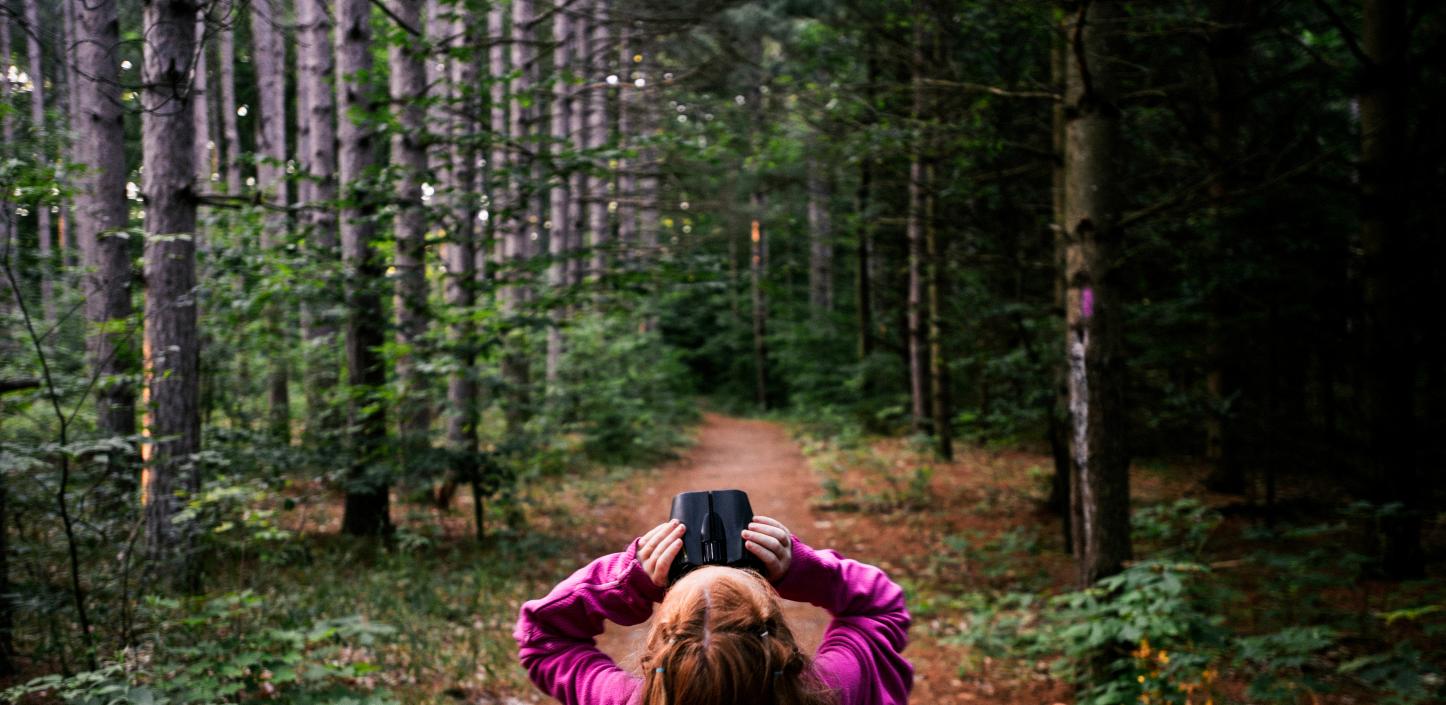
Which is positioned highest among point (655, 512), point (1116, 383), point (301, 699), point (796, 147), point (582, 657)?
point (796, 147)

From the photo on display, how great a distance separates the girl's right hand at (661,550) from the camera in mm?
1653

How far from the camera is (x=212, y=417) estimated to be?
696cm

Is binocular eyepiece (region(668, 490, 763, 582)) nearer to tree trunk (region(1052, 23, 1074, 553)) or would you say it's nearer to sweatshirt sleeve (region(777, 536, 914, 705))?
sweatshirt sleeve (region(777, 536, 914, 705))

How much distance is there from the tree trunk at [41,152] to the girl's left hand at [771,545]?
383cm

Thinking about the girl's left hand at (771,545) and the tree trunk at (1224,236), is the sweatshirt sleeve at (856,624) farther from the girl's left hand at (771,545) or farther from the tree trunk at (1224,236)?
the tree trunk at (1224,236)

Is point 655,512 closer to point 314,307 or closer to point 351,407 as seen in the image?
point 351,407

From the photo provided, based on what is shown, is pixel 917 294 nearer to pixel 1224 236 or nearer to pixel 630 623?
pixel 1224 236

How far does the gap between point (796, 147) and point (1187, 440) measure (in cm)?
818

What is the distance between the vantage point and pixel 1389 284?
6.03m

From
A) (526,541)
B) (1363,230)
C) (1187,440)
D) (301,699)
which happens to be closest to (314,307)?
(526,541)

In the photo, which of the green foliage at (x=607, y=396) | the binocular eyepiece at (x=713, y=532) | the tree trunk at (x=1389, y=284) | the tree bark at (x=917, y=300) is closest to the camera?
the binocular eyepiece at (x=713, y=532)

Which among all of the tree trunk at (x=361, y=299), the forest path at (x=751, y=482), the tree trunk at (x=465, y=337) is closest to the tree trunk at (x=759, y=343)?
the forest path at (x=751, y=482)

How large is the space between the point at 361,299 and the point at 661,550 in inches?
Answer: 268

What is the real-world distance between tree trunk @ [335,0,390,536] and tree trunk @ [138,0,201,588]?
141 centimetres
